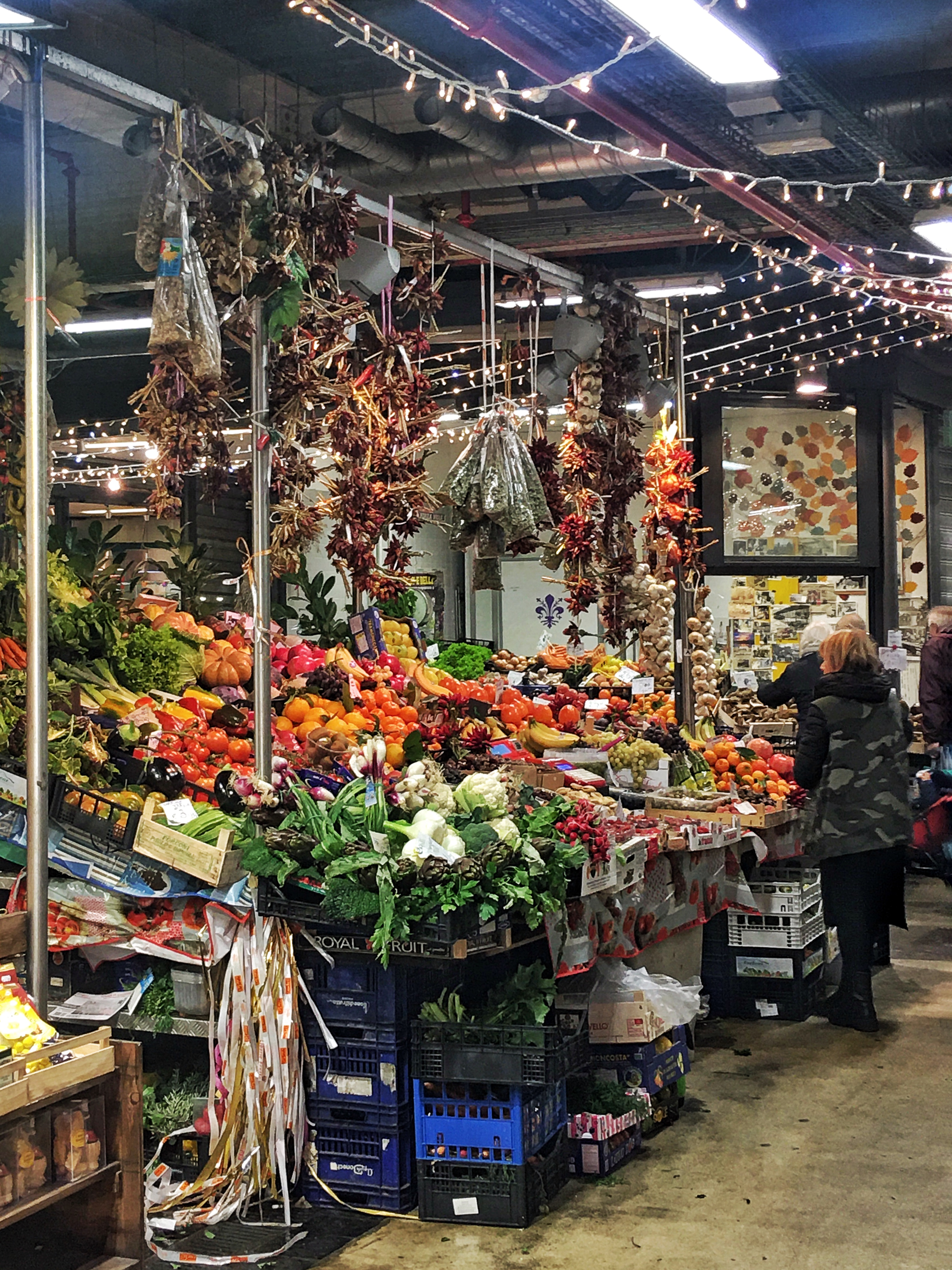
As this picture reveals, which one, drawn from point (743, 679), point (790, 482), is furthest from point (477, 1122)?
point (790, 482)

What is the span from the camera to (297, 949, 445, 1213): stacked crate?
4.22 m

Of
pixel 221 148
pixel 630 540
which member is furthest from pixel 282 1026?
pixel 630 540

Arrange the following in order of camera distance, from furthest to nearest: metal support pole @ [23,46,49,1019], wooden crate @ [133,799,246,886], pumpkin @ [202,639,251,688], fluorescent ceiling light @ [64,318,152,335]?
fluorescent ceiling light @ [64,318,152,335] < pumpkin @ [202,639,251,688] < wooden crate @ [133,799,246,886] < metal support pole @ [23,46,49,1019]

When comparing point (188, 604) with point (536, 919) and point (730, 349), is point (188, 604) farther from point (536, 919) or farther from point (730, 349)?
point (730, 349)

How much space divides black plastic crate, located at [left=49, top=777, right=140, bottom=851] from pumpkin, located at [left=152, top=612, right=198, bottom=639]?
71.9 inches

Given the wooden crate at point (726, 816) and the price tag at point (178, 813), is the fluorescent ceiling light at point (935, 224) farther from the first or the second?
the price tag at point (178, 813)

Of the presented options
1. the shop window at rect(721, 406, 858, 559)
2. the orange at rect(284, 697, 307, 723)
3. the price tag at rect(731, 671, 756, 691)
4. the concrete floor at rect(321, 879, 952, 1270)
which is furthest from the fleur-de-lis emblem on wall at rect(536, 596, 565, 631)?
the orange at rect(284, 697, 307, 723)

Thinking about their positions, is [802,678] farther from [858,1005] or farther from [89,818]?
[89,818]

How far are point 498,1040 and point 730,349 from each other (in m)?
8.91

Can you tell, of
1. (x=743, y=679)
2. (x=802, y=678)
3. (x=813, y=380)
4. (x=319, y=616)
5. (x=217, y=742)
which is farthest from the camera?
(x=813, y=380)

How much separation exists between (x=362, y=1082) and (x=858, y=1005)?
2953 mm

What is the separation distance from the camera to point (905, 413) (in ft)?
44.5

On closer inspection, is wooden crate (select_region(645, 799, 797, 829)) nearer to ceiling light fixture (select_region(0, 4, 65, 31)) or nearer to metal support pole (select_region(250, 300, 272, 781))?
metal support pole (select_region(250, 300, 272, 781))

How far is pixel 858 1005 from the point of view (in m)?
6.36
